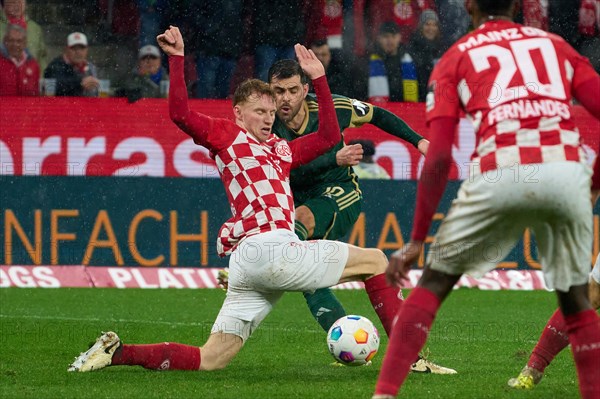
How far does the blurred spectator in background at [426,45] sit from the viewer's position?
1348 cm

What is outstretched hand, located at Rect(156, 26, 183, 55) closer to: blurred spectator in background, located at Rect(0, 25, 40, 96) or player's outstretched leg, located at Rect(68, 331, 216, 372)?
player's outstretched leg, located at Rect(68, 331, 216, 372)

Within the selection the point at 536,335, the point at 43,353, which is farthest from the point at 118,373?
the point at 536,335

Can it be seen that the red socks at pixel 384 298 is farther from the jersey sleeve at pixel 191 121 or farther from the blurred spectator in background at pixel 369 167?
the blurred spectator in background at pixel 369 167

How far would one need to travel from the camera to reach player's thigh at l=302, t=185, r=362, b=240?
7.84 m

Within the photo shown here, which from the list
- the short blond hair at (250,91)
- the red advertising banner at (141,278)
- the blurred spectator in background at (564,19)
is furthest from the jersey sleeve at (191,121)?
the blurred spectator in background at (564,19)

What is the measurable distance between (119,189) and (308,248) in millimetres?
6548


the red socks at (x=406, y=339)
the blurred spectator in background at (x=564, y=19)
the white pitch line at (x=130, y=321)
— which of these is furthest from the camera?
the blurred spectator in background at (x=564, y=19)

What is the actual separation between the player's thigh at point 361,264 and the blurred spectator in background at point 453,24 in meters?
7.63

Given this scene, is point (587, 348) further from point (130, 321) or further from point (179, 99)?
point (130, 321)

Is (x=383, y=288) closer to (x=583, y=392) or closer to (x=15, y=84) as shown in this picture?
(x=583, y=392)

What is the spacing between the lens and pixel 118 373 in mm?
Answer: 6598

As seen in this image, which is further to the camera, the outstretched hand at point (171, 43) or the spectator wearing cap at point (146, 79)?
the spectator wearing cap at point (146, 79)

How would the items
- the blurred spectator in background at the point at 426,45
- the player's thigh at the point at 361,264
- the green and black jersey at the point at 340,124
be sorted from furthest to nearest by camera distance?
the blurred spectator in background at the point at 426,45 < the green and black jersey at the point at 340,124 < the player's thigh at the point at 361,264

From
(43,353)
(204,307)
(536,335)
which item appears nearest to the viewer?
(43,353)
